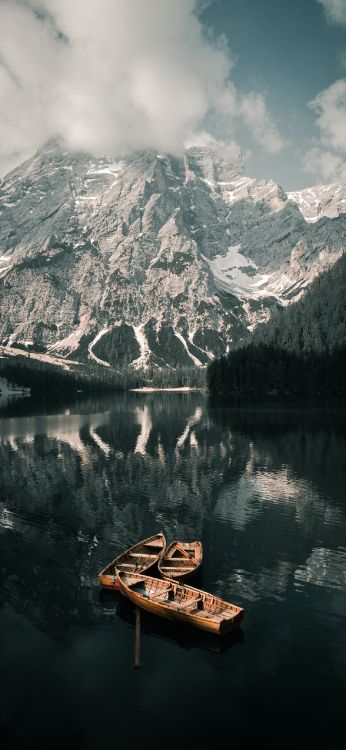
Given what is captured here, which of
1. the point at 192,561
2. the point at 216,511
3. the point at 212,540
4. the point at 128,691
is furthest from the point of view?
the point at 216,511

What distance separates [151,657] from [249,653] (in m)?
6.10

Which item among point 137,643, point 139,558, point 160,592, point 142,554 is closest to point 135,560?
point 139,558

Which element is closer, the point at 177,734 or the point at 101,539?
the point at 177,734

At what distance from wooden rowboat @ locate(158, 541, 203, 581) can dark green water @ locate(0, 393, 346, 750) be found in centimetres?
161

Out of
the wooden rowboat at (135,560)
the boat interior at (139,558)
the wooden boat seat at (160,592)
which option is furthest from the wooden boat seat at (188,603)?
the boat interior at (139,558)

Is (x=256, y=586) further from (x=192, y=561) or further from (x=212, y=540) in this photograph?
(x=212, y=540)

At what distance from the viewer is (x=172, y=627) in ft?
107

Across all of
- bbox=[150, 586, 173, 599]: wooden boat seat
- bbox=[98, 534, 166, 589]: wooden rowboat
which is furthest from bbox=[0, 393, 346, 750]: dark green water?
bbox=[150, 586, 173, 599]: wooden boat seat

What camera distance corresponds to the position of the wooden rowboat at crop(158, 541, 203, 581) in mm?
38487

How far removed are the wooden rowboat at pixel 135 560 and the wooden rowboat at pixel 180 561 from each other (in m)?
0.76

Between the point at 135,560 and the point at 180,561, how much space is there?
411cm

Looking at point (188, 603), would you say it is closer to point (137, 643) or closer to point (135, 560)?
point (137, 643)

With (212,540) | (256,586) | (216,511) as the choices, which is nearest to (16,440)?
(216,511)

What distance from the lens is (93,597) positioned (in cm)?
3681
